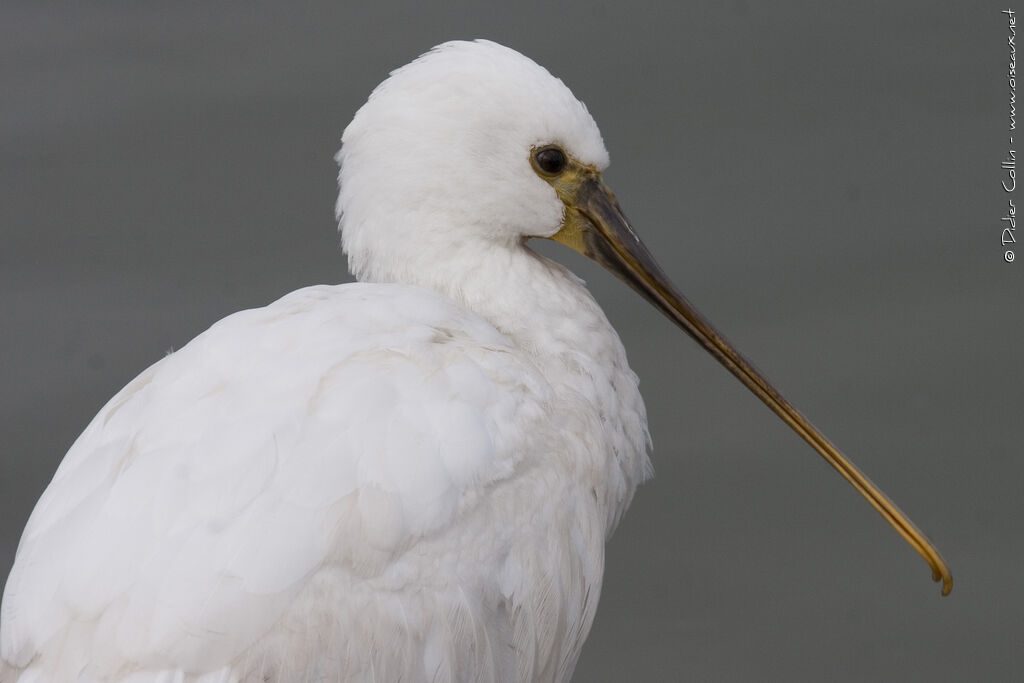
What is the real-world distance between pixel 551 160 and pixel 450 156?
23 centimetres

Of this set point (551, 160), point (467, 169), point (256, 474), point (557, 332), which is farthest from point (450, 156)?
point (256, 474)

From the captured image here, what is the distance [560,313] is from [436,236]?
12.2 inches

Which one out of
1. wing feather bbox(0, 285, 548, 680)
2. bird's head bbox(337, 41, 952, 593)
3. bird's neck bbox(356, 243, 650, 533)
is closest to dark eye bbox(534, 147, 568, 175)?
bird's head bbox(337, 41, 952, 593)

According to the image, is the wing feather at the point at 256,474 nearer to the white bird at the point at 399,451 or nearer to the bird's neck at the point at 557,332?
the white bird at the point at 399,451

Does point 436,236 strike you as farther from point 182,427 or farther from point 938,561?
point 938,561

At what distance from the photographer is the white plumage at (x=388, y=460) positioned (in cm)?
252

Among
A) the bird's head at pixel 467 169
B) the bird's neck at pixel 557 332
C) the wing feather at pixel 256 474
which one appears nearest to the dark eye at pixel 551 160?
the bird's head at pixel 467 169

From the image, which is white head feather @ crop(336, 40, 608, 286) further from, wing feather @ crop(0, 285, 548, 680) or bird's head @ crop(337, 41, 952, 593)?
wing feather @ crop(0, 285, 548, 680)

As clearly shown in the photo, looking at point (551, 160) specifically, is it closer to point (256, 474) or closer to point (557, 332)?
point (557, 332)

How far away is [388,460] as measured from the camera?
2701 mm

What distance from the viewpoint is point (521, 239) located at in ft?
11.2

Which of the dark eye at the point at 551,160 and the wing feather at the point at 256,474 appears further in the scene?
the dark eye at the point at 551,160

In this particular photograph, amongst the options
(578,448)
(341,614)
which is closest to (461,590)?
(341,614)

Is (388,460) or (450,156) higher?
(450,156)
